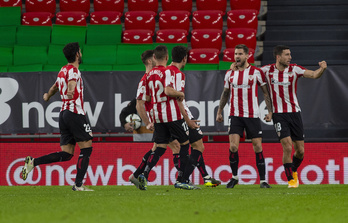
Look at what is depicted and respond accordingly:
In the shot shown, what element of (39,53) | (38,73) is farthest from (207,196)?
(39,53)

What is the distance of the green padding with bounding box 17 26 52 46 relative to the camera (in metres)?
13.9

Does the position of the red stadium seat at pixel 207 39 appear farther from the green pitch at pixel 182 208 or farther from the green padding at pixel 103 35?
the green pitch at pixel 182 208

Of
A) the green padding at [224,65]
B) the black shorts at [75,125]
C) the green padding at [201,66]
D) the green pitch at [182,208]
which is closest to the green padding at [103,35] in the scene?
the green padding at [201,66]

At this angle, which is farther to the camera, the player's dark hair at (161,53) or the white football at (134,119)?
the white football at (134,119)

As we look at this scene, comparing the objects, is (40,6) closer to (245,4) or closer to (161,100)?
(245,4)

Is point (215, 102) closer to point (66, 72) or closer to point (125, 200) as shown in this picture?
point (66, 72)

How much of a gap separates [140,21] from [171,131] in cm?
706

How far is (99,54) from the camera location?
42.0ft

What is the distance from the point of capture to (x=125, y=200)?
6418 mm

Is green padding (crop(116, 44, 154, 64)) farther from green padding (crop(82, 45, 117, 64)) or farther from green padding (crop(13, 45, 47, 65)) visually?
green padding (crop(13, 45, 47, 65))

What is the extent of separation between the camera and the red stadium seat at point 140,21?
48.0 ft

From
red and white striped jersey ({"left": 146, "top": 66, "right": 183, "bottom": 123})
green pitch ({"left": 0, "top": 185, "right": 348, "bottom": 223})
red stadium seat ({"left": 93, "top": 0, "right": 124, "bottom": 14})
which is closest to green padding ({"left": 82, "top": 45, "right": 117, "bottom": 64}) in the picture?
red stadium seat ({"left": 93, "top": 0, "right": 124, "bottom": 14})

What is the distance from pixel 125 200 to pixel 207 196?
975mm

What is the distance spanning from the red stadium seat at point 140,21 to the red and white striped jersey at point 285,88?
626 centimetres
